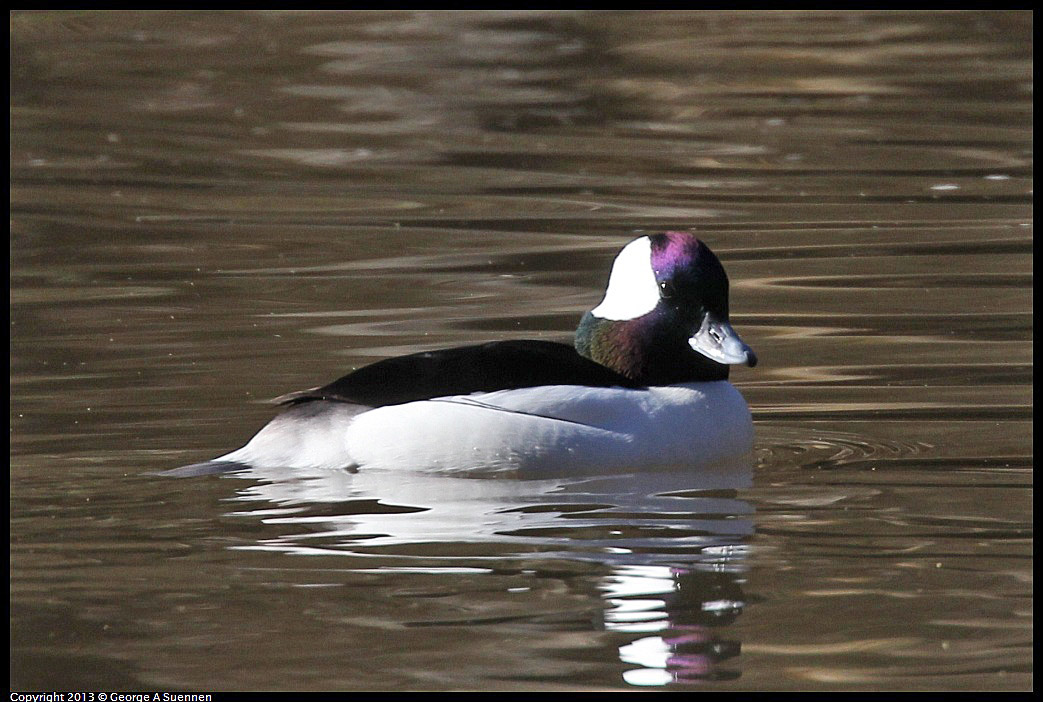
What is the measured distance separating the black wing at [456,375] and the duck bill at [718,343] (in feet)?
1.70

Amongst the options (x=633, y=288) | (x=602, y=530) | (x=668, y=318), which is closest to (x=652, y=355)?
(x=668, y=318)

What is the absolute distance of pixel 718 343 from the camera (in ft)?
25.7

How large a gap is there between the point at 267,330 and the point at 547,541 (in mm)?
3790

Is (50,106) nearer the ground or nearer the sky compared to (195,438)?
nearer the sky

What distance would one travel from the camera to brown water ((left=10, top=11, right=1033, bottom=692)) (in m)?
5.71

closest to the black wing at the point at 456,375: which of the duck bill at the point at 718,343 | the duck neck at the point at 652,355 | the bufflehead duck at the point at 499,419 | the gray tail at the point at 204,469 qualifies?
the bufflehead duck at the point at 499,419

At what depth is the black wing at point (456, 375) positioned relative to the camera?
7.50m

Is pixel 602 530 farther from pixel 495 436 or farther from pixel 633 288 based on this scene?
pixel 633 288

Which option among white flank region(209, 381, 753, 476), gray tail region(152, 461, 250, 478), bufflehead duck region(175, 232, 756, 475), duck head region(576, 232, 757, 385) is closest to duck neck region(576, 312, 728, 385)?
duck head region(576, 232, 757, 385)

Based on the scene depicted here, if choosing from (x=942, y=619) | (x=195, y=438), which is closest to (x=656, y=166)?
(x=195, y=438)

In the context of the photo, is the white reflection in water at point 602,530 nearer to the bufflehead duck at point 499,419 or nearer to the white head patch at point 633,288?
the bufflehead duck at point 499,419

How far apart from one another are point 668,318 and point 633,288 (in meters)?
→ 0.19

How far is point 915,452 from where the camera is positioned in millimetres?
7781
